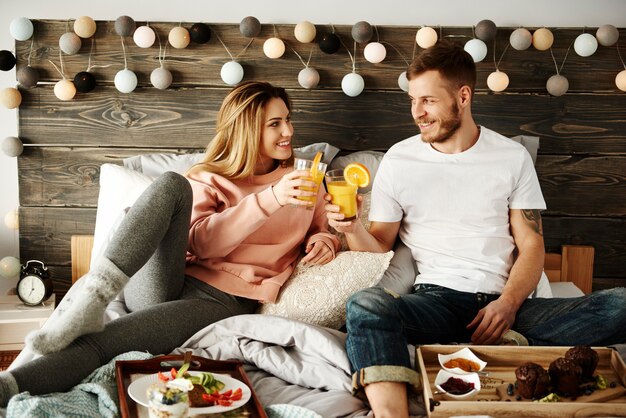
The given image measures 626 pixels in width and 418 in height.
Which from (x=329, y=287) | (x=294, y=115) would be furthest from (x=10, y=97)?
(x=329, y=287)

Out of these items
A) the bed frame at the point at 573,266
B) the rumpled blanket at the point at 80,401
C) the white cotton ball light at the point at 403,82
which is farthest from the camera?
the bed frame at the point at 573,266

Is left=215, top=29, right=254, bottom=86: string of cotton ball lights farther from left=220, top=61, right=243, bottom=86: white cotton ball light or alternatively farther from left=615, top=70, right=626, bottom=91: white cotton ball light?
left=615, top=70, right=626, bottom=91: white cotton ball light

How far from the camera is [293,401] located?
5.68 ft

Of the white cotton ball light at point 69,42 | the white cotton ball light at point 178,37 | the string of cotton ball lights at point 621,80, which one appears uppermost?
the white cotton ball light at point 178,37

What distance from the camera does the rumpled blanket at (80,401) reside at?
150 centimetres

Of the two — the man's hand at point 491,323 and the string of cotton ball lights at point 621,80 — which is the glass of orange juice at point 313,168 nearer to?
the man's hand at point 491,323

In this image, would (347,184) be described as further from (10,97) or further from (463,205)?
(10,97)

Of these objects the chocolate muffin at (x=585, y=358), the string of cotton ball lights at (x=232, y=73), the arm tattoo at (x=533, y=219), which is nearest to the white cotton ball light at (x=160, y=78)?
the string of cotton ball lights at (x=232, y=73)

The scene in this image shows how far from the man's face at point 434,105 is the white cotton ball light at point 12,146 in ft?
4.87

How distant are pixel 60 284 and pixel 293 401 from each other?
60.4 inches

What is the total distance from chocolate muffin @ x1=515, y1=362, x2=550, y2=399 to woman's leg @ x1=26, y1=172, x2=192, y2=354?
97cm

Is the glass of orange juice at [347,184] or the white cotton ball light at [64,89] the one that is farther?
the white cotton ball light at [64,89]

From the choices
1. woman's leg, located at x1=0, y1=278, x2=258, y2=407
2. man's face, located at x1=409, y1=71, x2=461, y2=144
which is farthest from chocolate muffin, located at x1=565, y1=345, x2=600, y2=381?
woman's leg, located at x1=0, y1=278, x2=258, y2=407

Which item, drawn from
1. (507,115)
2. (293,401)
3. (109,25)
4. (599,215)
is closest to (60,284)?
(109,25)
